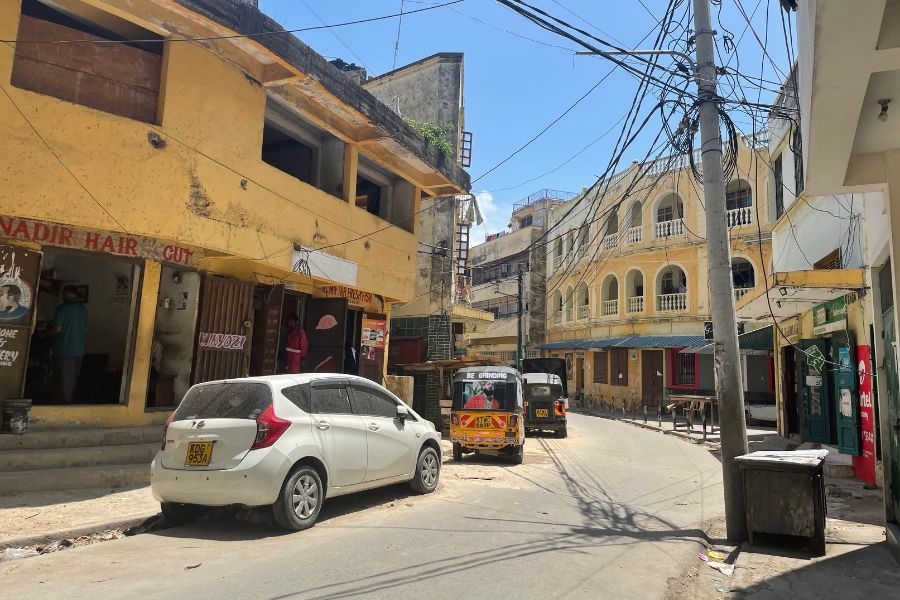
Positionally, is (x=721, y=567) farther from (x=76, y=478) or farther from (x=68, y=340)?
(x=68, y=340)

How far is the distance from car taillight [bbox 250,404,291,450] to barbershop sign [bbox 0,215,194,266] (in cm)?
493

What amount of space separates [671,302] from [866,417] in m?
21.2

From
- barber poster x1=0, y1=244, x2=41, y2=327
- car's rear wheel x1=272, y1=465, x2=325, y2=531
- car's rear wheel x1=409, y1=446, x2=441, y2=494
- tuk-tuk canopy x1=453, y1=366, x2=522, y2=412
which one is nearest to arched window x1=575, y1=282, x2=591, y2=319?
tuk-tuk canopy x1=453, y1=366, x2=522, y2=412

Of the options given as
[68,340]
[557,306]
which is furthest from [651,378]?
[68,340]

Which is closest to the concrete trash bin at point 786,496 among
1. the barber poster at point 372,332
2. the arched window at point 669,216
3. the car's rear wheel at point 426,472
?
the car's rear wheel at point 426,472

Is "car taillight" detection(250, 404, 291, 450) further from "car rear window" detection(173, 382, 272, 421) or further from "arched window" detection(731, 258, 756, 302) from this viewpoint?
"arched window" detection(731, 258, 756, 302)

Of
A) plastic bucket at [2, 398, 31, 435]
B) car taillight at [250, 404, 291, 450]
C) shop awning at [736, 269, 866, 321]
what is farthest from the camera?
shop awning at [736, 269, 866, 321]

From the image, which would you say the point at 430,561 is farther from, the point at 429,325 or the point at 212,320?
the point at 429,325

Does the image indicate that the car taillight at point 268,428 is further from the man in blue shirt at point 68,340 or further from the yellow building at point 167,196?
the man in blue shirt at point 68,340

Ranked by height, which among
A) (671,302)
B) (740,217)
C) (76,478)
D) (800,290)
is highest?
(740,217)

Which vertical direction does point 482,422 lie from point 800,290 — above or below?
below

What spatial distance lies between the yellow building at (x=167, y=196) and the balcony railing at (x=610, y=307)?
23143 millimetres

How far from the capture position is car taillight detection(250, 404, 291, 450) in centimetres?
601

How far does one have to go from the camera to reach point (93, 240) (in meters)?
9.04
